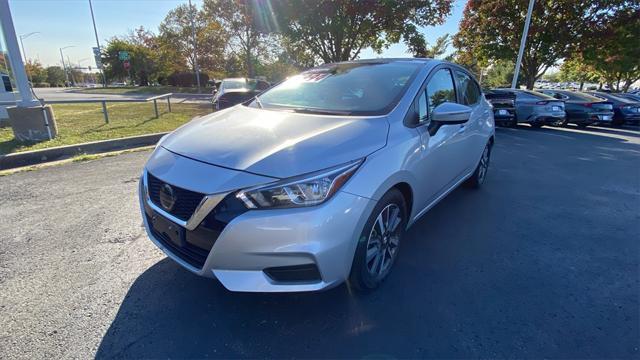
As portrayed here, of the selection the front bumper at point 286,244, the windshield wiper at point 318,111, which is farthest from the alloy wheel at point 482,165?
the front bumper at point 286,244

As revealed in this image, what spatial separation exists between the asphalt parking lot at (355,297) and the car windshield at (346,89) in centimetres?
140

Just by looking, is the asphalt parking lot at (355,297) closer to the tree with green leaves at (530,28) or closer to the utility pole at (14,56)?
the utility pole at (14,56)

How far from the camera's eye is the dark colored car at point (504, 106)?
1198cm

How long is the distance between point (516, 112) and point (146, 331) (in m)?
13.0

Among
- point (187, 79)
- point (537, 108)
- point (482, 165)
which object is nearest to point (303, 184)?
point (482, 165)

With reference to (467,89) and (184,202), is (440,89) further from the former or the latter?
(184,202)

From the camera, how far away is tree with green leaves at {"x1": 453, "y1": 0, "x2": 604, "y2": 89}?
1806cm

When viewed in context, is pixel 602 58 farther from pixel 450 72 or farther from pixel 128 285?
pixel 128 285

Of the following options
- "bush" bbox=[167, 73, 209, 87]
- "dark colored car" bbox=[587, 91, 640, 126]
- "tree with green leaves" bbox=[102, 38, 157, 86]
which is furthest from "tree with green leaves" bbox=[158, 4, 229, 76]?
"dark colored car" bbox=[587, 91, 640, 126]

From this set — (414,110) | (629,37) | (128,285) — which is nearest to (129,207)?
(128,285)

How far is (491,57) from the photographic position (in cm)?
2152

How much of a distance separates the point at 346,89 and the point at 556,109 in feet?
38.7

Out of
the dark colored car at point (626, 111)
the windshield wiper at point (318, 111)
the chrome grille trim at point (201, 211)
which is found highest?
the windshield wiper at point (318, 111)

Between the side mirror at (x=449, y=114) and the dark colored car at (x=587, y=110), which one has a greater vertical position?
the side mirror at (x=449, y=114)
